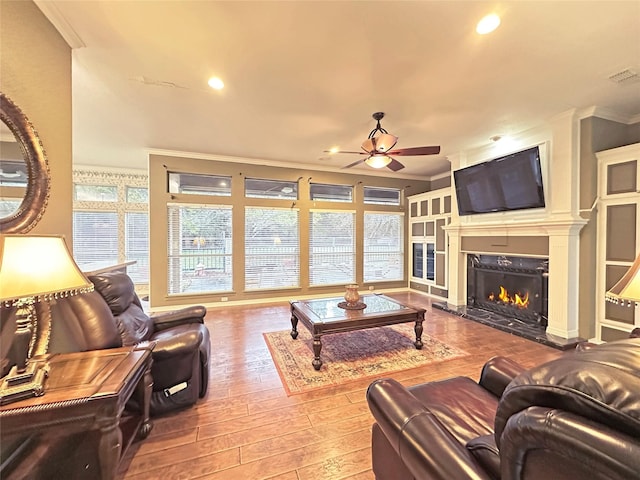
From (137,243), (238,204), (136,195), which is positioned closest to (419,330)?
(238,204)

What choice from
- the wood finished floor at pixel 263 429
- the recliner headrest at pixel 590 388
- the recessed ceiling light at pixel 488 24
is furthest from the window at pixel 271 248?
the recliner headrest at pixel 590 388

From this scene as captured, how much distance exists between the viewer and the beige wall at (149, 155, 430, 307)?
4816 mm

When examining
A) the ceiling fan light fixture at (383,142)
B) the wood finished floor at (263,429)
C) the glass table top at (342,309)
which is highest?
the ceiling fan light fixture at (383,142)

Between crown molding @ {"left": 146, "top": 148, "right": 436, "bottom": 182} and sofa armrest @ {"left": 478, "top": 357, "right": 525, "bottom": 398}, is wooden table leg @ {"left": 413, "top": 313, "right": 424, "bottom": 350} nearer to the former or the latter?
sofa armrest @ {"left": 478, "top": 357, "right": 525, "bottom": 398}

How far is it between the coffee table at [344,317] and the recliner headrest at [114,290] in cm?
166

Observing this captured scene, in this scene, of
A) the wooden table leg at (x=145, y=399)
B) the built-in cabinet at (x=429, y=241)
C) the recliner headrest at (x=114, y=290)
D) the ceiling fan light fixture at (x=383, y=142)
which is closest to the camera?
the wooden table leg at (x=145, y=399)

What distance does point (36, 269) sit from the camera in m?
1.18

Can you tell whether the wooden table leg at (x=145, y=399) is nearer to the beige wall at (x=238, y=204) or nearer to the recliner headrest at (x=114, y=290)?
the recliner headrest at (x=114, y=290)

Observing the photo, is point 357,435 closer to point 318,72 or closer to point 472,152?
point 318,72

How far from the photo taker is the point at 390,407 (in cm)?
111

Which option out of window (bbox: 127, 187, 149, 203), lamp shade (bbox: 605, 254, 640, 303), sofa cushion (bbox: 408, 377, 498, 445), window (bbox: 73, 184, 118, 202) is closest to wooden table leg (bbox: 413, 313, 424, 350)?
sofa cushion (bbox: 408, 377, 498, 445)

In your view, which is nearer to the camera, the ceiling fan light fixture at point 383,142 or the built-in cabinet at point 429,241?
the ceiling fan light fixture at point 383,142

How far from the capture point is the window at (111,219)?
5645 millimetres

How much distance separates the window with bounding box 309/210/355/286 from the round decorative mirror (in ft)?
14.2
